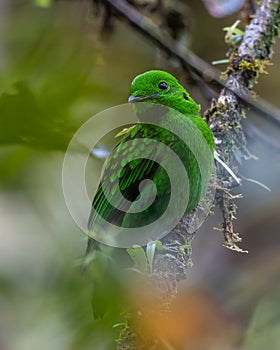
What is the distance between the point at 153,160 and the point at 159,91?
24cm

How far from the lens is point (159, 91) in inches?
80.5

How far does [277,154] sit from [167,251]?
1.14 meters

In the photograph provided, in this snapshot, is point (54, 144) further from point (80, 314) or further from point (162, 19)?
point (162, 19)

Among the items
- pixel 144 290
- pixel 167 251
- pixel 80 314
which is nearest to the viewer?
pixel 80 314

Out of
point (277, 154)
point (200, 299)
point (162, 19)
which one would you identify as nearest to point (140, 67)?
point (162, 19)

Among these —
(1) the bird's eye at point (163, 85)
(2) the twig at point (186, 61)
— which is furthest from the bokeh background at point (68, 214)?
(1) the bird's eye at point (163, 85)

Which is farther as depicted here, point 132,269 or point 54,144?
point 132,269

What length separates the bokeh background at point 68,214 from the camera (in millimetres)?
1229

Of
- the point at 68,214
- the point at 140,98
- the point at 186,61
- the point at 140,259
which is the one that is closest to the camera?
the point at 140,259

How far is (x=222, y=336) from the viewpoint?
2629 mm

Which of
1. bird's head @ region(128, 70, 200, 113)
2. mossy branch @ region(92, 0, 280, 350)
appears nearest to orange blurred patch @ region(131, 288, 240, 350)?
mossy branch @ region(92, 0, 280, 350)

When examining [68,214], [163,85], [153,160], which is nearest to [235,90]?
[163,85]

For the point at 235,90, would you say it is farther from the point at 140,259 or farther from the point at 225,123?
the point at 140,259

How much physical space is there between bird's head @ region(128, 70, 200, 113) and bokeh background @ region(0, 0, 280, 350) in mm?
144
